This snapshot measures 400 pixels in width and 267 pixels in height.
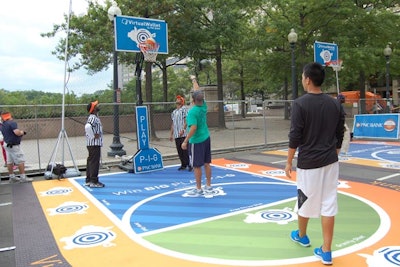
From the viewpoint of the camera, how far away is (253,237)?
474 centimetres

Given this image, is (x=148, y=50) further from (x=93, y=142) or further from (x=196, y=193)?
(x=196, y=193)

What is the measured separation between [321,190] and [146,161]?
674 centimetres

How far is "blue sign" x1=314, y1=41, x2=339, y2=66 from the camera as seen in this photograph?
15.3 metres

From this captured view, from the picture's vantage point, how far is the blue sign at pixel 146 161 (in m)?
9.80

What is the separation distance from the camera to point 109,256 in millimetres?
4320

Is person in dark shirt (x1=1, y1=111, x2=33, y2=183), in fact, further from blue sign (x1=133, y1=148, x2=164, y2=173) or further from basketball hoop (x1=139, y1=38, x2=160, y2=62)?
basketball hoop (x1=139, y1=38, x2=160, y2=62)

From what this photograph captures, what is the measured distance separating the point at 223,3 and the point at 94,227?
17025 mm

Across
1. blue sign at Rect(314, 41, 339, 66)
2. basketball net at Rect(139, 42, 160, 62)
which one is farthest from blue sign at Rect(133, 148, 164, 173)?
blue sign at Rect(314, 41, 339, 66)

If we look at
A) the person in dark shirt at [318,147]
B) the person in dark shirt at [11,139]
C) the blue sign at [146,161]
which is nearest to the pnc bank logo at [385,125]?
the blue sign at [146,161]

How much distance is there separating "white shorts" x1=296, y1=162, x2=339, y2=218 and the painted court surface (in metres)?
0.60

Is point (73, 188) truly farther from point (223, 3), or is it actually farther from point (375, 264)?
point (223, 3)

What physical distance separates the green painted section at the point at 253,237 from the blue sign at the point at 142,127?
490 cm

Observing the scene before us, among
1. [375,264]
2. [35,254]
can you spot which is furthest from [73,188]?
[375,264]

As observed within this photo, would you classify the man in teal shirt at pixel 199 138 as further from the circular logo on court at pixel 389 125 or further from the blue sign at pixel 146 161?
the circular logo on court at pixel 389 125
